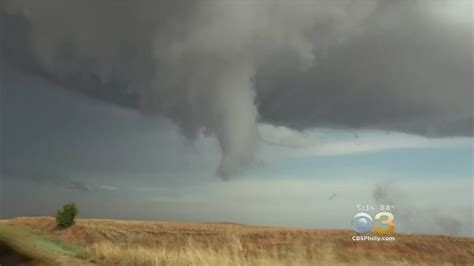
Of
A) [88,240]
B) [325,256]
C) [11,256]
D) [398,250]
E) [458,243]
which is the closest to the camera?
[11,256]

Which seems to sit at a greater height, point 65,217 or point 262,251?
point 65,217

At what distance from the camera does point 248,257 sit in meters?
22.8

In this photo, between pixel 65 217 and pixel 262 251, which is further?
pixel 65 217

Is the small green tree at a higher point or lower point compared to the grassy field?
higher

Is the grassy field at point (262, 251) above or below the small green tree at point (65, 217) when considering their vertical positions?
below

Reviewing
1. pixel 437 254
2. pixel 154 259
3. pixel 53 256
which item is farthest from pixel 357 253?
pixel 53 256

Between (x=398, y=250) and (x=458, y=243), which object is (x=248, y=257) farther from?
(x=458, y=243)

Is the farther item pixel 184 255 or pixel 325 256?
pixel 325 256

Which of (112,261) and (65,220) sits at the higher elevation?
(65,220)

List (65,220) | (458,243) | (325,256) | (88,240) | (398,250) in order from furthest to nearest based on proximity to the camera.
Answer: (65,220) < (88,240) < (458,243) < (398,250) < (325,256)

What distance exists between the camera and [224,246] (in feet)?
87.2

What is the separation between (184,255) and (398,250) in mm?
13966

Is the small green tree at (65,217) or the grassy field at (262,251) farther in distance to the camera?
the small green tree at (65,217)

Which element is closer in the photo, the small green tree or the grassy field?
the grassy field
